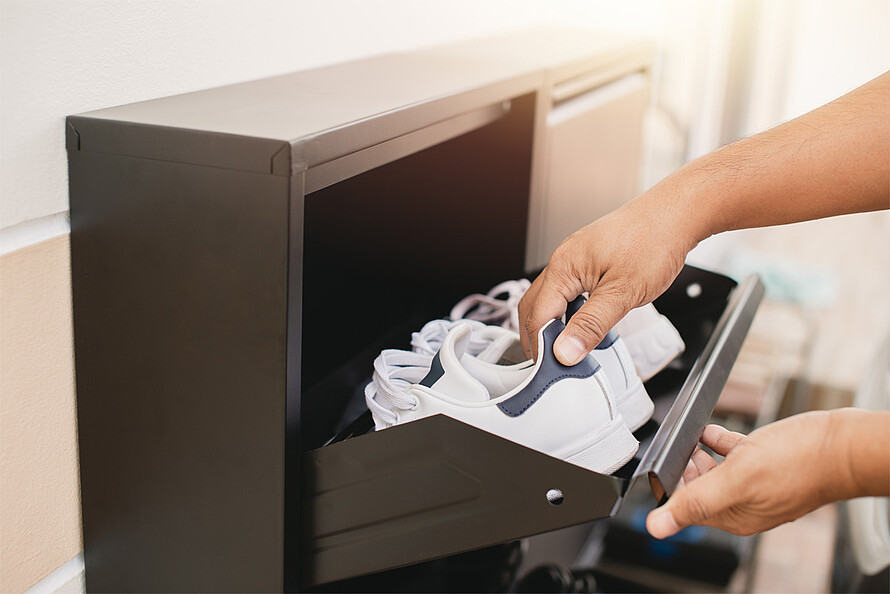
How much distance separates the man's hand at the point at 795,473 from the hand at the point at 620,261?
0.18 metres

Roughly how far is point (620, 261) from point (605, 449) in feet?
0.62

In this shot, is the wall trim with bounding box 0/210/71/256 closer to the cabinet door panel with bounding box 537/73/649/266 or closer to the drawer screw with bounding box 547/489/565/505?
the drawer screw with bounding box 547/489/565/505

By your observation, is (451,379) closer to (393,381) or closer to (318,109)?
(393,381)

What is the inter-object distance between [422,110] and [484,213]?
0.39 m

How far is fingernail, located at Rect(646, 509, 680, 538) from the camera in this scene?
0.60m

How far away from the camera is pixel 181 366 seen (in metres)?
0.66

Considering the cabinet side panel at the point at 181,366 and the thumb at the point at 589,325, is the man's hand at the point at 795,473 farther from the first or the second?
the cabinet side panel at the point at 181,366

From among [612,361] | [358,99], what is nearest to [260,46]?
[358,99]

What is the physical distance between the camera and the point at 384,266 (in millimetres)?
1117

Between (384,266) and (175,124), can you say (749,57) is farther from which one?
(175,124)

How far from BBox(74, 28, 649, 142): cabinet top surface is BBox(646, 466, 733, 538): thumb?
37 cm

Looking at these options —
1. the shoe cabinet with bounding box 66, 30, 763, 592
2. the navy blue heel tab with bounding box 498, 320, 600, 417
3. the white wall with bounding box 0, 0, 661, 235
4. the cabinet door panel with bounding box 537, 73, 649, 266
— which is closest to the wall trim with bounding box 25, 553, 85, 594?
the shoe cabinet with bounding box 66, 30, 763, 592

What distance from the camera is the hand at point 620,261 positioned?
2.50ft

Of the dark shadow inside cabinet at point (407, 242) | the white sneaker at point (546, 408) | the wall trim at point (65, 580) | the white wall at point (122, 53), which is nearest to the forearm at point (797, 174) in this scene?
the white sneaker at point (546, 408)
